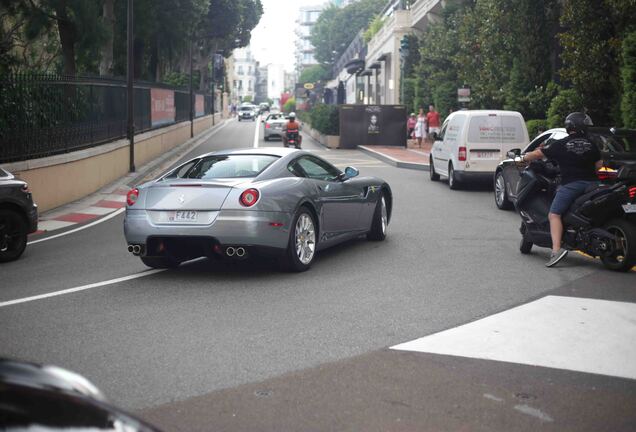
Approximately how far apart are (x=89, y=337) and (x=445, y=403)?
2.97 meters

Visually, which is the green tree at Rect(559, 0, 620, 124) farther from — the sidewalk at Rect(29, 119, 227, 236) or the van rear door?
the sidewalk at Rect(29, 119, 227, 236)

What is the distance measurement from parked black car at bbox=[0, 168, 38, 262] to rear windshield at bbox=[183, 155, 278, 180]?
2.82 m

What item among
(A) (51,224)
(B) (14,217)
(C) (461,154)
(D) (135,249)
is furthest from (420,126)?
(D) (135,249)

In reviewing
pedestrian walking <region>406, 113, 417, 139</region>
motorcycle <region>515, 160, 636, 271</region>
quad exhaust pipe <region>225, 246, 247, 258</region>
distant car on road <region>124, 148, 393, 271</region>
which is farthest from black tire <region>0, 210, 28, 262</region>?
pedestrian walking <region>406, 113, 417, 139</region>

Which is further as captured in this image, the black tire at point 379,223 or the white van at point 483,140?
the white van at point 483,140

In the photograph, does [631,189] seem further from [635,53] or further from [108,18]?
[108,18]

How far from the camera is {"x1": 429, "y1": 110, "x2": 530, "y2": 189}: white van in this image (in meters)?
19.5

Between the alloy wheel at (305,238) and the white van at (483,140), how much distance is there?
10477mm

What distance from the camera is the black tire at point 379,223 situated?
11852 millimetres

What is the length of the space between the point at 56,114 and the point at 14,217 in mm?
8291

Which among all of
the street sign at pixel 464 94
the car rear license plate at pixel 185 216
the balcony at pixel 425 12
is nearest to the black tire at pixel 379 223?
the car rear license plate at pixel 185 216

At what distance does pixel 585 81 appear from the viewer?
2338 cm

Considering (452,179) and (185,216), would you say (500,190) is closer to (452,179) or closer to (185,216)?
(452,179)

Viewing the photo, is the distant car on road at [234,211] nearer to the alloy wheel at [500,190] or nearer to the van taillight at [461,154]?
the alloy wheel at [500,190]
